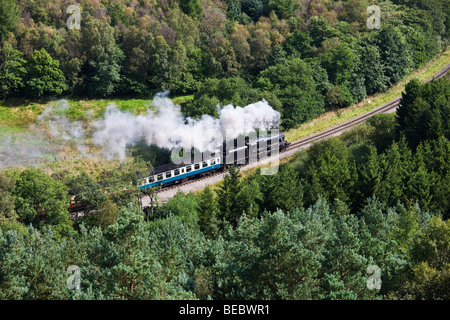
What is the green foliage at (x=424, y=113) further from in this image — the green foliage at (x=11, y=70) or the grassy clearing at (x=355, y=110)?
the green foliage at (x=11, y=70)

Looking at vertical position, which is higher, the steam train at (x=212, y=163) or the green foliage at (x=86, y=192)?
the steam train at (x=212, y=163)

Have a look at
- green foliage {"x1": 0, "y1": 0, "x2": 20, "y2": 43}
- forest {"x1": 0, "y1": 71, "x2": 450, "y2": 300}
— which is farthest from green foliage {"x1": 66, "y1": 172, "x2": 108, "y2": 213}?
green foliage {"x1": 0, "y1": 0, "x2": 20, "y2": 43}

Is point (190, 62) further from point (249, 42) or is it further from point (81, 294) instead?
point (81, 294)

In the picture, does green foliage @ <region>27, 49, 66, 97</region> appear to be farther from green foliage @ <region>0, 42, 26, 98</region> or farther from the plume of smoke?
the plume of smoke

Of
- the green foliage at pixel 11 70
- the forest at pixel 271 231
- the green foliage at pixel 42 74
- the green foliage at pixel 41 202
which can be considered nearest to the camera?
the forest at pixel 271 231

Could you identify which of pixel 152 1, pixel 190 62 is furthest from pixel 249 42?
pixel 152 1

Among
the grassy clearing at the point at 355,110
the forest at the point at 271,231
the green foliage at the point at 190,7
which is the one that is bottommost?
the forest at the point at 271,231

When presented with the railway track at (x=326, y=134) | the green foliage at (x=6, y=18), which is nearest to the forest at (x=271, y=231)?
the railway track at (x=326, y=134)
